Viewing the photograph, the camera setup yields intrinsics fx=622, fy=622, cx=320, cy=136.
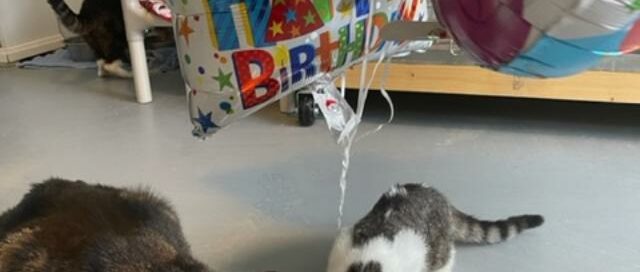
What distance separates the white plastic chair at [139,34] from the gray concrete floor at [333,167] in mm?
57

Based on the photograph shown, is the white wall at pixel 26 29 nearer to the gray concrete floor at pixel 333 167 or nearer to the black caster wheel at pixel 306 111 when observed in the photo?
the gray concrete floor at pixel 333 167

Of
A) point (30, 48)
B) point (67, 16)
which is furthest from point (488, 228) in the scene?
point (30, 48)

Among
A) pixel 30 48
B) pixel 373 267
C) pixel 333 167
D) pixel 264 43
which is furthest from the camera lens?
pixel 30 48

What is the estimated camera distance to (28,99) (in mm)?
2342

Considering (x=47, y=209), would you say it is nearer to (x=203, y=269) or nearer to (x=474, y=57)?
(x=203, y=269)

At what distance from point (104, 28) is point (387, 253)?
6.74 feet

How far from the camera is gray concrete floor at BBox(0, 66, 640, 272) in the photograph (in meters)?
1.23

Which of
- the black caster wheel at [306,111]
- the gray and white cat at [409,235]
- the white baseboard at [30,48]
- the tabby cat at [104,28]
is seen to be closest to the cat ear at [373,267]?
the gray and white cat at [409,235]

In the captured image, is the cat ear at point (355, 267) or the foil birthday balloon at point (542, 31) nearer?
the foil birthday balloon at point (542, 31)

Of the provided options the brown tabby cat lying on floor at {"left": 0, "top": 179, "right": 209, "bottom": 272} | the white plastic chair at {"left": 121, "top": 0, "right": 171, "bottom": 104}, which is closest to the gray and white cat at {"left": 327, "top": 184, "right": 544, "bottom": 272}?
the brown tabby cat lying on floor at {"left": 0, "top": 179, "right": 209, "bottom": 272}

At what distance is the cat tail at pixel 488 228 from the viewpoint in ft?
3.93

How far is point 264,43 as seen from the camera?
0.78 meters


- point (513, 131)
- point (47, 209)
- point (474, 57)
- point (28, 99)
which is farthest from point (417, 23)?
point (28, 99)

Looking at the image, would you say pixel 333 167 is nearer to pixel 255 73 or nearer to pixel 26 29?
pixel 255 73
